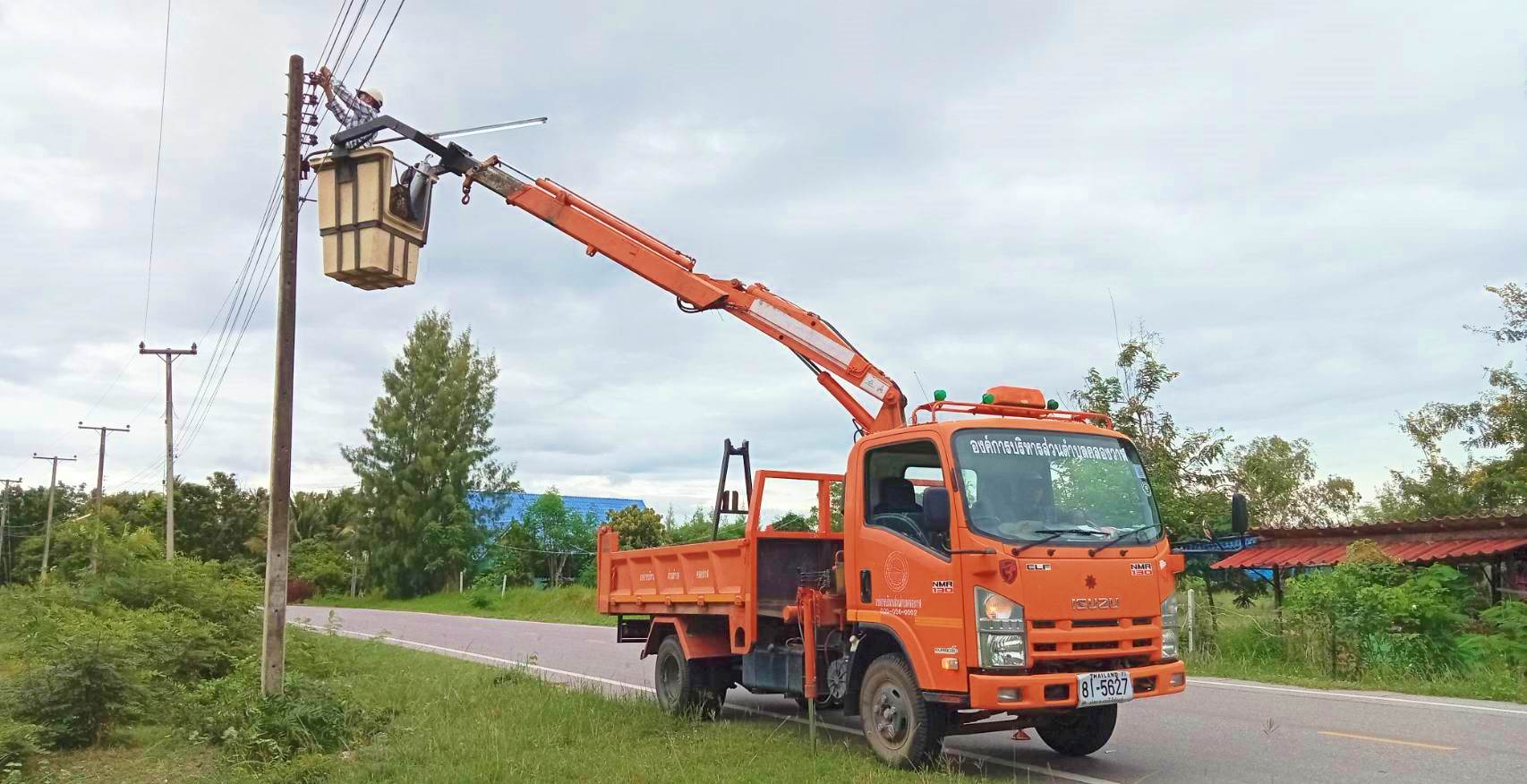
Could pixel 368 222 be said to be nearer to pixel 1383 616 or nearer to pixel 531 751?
pixel 531 751

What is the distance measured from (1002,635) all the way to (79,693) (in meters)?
8.96

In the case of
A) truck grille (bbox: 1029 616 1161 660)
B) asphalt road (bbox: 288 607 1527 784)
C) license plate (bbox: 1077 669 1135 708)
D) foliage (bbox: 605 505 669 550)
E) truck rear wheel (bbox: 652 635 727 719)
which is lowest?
asphalt road (bbox: 288 607 1527 784)

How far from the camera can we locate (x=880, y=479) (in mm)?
8625

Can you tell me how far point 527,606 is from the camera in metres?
37.1

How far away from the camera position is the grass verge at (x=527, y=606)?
32.2m

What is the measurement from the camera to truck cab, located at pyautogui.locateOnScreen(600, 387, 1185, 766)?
7.12m

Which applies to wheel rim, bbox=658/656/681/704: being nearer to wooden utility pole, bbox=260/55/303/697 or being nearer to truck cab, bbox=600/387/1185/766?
truck cab, bbox=600/387/1185/766

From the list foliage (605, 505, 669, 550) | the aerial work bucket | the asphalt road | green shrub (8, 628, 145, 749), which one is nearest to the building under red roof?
the asphalt road

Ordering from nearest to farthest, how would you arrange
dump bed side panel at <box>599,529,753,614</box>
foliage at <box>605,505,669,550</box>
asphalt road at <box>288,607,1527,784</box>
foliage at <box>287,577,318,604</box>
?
asphalt road at <box>288,607,1527,784</box>, dump bed side panel at <box>599,529,753,614</box>, foliage at <box>605,505,669,550</box>, foliage at <box>287,577,318,604</box>

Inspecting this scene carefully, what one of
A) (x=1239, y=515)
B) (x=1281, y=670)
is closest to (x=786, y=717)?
(x=1239, y=515)

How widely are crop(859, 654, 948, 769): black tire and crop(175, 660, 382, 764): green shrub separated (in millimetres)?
4900

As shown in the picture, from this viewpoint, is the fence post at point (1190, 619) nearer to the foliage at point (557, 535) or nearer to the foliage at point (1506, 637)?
the foliage at point (1506, 637)

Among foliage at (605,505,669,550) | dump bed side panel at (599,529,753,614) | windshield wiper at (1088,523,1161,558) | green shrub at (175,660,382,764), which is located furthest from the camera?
foliage at (605,505,669,550)

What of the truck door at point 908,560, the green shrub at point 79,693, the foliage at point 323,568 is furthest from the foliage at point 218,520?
the truck door at point 908,560
